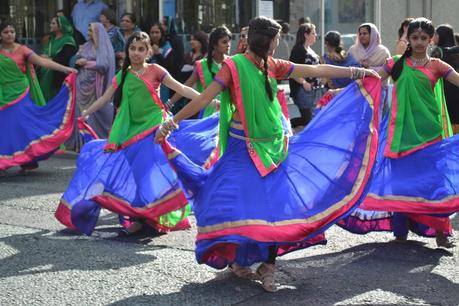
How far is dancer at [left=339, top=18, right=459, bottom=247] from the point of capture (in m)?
6.25

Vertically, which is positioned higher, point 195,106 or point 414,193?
point 195,106

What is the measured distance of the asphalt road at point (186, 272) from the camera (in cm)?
526

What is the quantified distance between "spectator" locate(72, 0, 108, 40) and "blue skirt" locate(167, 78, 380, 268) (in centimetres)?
823

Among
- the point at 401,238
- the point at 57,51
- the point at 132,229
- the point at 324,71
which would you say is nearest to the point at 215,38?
the point at 132,229

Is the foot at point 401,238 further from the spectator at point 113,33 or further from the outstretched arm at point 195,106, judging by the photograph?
the spectator at point 113,33

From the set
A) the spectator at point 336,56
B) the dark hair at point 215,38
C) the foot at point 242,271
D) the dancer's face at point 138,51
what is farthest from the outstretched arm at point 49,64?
the foot at point 242,271

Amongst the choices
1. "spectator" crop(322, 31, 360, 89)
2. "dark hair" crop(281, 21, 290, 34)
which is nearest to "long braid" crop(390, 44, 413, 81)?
"spectator" crop(322, 31, 360, 89)

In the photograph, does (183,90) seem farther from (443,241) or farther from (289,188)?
(443,241)

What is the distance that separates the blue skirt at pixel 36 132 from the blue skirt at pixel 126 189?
112 inches

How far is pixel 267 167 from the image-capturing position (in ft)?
17.4

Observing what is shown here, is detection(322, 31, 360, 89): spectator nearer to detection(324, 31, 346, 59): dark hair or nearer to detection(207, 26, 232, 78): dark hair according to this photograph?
detection(324, 31, 346, 59): dark hair

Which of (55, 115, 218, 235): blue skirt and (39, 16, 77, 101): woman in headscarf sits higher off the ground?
(39, 16, 77, 101): woman in headscarf

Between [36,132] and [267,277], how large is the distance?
5380mm

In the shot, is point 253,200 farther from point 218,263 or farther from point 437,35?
point 437,35
